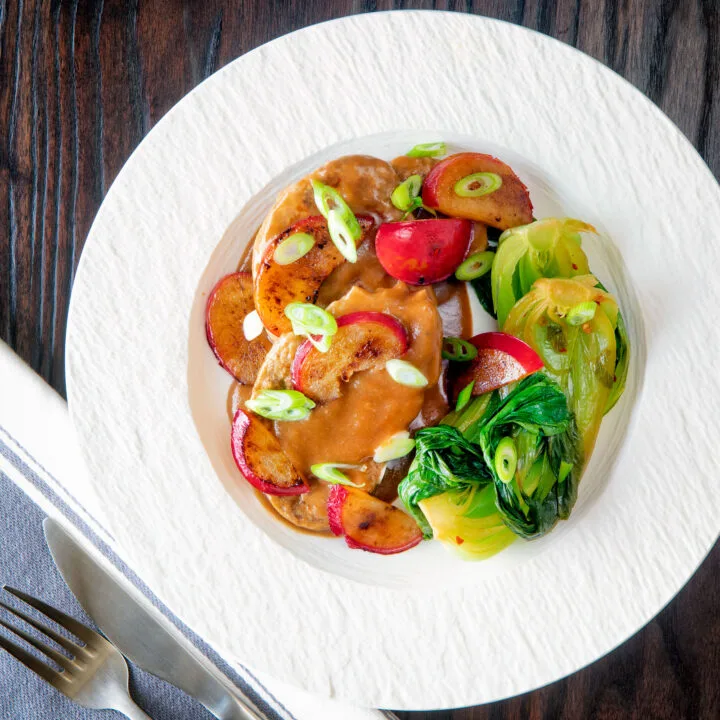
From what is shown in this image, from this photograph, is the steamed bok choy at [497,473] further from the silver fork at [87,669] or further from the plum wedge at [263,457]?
the silver fork at [87,669]

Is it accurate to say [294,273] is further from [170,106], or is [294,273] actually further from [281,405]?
[170,106]

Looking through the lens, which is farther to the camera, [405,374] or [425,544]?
[425,544]

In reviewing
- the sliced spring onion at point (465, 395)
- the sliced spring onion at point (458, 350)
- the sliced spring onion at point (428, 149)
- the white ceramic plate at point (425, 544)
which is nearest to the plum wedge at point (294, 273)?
the white ceramic plate at point (425, 544)

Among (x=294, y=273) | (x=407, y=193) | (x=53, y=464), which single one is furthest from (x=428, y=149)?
(x=53, y=464)

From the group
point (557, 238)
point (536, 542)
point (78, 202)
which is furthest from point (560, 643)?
point (78, 202)

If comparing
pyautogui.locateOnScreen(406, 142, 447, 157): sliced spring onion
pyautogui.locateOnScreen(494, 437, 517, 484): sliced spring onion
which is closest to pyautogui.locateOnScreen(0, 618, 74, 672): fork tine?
pyautogui.locateOnScreen(494, 437, 517, 484): sliced spring onion
